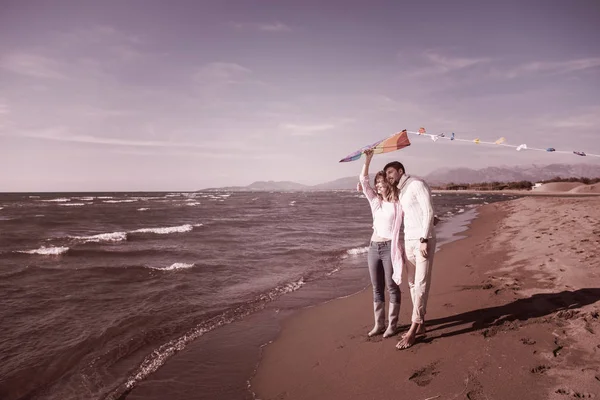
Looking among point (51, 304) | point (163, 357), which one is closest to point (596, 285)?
point (163, 357)

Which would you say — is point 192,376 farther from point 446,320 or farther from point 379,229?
point 446,320

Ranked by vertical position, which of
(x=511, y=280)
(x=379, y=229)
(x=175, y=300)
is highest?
(x=379, y=229)

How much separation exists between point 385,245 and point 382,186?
2.44ft

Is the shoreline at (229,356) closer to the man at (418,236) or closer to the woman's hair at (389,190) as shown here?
the man at (418,236)

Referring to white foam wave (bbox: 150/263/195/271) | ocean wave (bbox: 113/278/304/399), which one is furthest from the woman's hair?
white foam wave (bbox: 150/263/195/271)

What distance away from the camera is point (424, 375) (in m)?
3.21

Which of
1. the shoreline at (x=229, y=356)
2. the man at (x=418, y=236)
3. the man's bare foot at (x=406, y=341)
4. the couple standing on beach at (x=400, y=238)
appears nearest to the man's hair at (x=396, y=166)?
the couple standing on beach at (x=400, y=238)

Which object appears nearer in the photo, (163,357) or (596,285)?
(163,357)

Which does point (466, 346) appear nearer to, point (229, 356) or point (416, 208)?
point (416, 208)

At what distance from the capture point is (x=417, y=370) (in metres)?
3.31

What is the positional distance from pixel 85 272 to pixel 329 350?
8.92 metres

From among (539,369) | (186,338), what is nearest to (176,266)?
(186,338)

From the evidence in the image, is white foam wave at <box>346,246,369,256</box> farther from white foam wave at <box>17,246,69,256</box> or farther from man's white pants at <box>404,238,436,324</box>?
white foam wave at <box>17,246,69,256</box>

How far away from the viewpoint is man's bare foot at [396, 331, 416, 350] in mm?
3762
